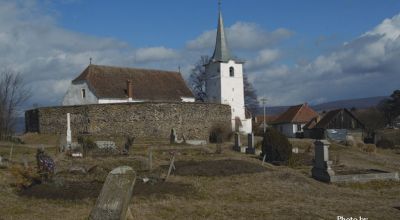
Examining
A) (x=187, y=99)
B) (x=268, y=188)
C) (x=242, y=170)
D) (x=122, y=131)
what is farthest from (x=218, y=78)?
(x=268, y=188)

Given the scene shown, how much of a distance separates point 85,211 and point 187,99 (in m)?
38.7

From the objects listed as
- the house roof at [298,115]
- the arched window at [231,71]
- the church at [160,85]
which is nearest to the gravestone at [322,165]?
the church at [160,85]

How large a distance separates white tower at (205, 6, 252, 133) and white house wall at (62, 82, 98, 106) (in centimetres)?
1481

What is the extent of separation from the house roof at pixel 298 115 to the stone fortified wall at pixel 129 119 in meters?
24.9

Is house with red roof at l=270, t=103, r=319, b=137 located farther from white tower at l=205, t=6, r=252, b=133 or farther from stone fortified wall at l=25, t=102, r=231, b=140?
stone fortified wall at l=25, t=102, r=231, b=140

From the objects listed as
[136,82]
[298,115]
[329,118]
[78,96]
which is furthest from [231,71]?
[78,96]

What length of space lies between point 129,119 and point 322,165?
24.2 m

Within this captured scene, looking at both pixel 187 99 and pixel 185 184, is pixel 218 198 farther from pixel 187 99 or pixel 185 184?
pixel 187 99

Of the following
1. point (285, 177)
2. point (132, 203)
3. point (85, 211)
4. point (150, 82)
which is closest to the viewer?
point (85, 211)

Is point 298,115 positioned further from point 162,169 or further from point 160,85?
point 162,169

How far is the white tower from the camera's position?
178 ft

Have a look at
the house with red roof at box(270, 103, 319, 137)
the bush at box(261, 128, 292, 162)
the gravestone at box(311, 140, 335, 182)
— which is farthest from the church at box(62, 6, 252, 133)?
the gravestone at box(311, 140, 335, 182)

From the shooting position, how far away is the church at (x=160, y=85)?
46.4 metres

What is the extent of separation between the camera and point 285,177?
18719mm
